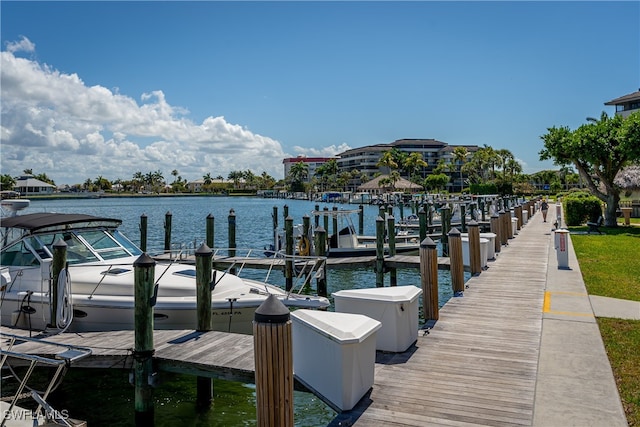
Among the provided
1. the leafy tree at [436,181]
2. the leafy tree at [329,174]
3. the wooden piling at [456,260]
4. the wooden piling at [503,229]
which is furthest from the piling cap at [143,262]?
the leafy tree at [329,174]

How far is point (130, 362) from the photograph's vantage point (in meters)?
7.84

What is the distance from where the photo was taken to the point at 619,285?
12969mm

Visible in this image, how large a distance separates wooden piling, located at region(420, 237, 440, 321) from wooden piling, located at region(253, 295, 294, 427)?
16.9ft

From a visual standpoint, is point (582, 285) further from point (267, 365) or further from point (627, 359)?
point (267, 365)

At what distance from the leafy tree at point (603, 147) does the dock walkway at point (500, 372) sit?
19.6 meters

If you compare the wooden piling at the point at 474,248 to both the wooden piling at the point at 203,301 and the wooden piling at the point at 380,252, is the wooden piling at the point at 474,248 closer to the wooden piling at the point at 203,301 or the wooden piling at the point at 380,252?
the wooden piling at the point at 380,252

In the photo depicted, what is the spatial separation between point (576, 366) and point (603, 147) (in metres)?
25.9

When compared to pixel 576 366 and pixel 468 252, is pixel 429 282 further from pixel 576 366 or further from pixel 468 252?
pixel 468 252

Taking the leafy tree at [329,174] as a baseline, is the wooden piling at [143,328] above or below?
below

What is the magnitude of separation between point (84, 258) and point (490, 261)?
12655 mm

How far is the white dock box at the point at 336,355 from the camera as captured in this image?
18.6ft

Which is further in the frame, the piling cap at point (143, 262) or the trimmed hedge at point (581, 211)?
the trimmed hedge at point (581, 211)

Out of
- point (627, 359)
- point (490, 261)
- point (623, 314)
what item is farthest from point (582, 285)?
point (627, 359)

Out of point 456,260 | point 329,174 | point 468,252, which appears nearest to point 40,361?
point 456,260
